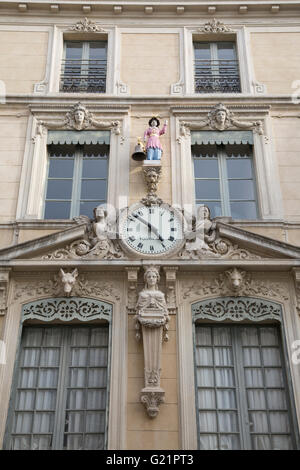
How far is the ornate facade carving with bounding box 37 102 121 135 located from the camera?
13.0 metres

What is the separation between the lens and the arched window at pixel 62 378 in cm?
962

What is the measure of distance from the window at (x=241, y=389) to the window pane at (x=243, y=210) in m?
2.42

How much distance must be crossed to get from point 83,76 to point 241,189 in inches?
186

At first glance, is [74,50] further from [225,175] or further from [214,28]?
[225,175]

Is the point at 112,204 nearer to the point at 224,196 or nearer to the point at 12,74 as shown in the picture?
the point at 224,196

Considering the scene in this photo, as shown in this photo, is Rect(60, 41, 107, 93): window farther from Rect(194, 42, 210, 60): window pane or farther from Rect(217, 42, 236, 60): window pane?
Rect(217, 42, 236, 60): window pane

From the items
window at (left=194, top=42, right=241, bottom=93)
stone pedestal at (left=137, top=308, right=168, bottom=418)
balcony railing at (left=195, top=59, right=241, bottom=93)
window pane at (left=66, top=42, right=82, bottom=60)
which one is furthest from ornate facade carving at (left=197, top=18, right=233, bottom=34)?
stone pedestal at (left=137, top=308, right=168, bottom=418)

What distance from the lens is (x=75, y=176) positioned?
41.1ft

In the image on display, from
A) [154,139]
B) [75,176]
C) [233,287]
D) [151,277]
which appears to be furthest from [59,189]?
[233,287]

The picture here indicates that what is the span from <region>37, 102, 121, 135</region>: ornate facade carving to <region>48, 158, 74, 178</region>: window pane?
73cm

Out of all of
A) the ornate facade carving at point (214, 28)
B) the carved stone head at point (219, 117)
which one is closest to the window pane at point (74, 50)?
the ornate facade carving at point (214, 28)

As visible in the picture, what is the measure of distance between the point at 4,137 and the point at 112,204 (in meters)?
2.97

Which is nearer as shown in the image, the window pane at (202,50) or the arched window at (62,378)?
the arched window at (62,378)

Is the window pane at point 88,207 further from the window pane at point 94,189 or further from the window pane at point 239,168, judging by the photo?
the window pane at point 239,168
